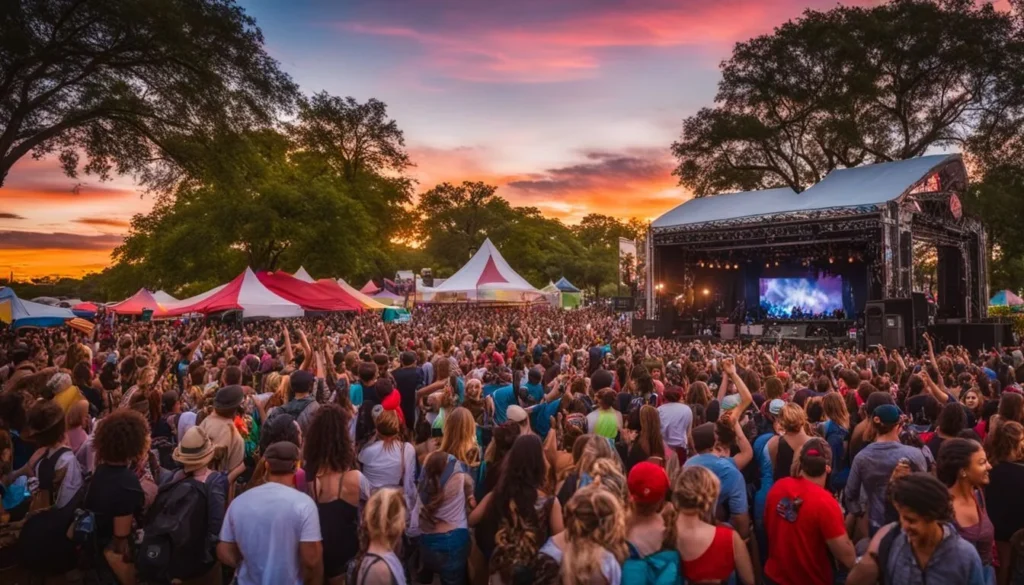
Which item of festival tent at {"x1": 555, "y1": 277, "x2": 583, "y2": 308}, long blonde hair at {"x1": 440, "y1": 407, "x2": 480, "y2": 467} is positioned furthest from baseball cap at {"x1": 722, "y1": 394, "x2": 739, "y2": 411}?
festival tent at {"x1": 555, "y1": 277, "x2": 583, "y2": 308}

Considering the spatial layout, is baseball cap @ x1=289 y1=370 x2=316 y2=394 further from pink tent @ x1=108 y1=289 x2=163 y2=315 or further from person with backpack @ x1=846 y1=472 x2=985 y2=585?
pink tent @ x1=108 y1=289 x2=163 y2=315

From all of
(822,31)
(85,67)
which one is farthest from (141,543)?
(822,31)

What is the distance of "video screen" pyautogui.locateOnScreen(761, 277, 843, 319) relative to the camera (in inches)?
1056

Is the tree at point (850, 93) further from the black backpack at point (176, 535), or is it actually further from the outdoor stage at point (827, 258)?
the black backpack at point (176, 535)

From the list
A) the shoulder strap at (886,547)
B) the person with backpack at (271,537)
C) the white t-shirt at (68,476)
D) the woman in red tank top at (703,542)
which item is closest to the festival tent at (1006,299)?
the shoulder strap at (886,547)

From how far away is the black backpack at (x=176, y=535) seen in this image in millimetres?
3154

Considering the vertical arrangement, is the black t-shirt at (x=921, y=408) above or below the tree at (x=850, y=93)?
below

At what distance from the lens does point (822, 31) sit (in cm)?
3031

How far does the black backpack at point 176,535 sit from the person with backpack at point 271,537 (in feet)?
1.23

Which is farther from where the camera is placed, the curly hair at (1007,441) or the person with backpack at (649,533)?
the curly hair at (1007,441)

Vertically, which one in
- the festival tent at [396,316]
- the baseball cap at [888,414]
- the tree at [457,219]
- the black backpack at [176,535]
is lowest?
the black backpack at [176,535]

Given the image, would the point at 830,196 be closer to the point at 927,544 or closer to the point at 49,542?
the point at 927,544

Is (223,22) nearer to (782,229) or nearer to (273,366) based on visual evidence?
(273,366)

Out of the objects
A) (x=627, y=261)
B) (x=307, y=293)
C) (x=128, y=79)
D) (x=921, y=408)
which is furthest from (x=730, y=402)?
(x=627, y=261)
